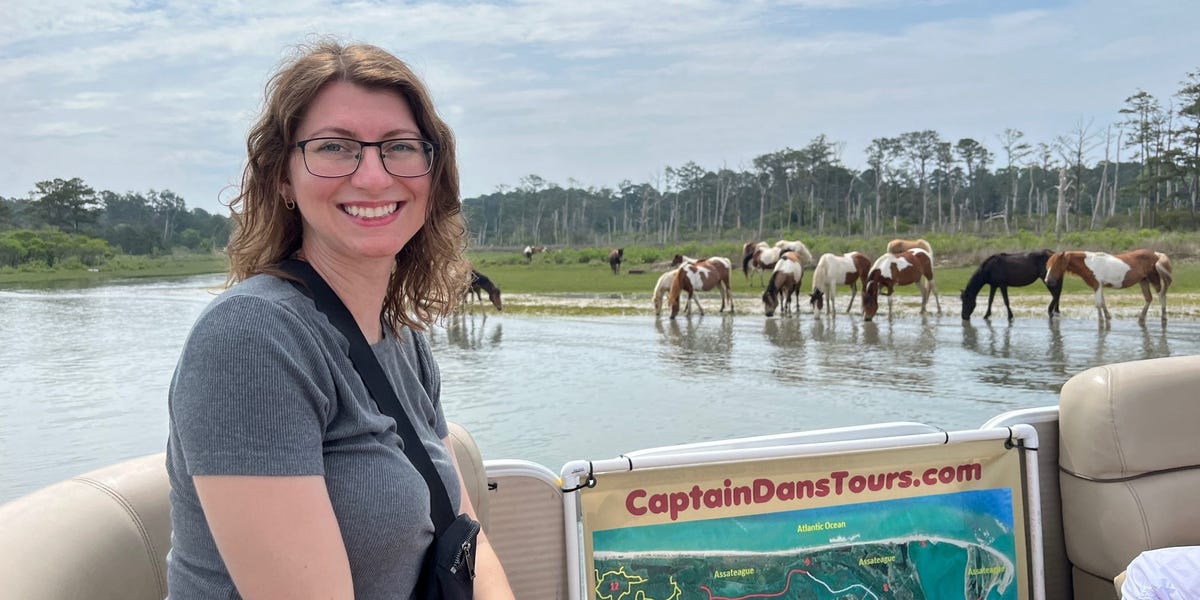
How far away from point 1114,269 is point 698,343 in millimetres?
7178

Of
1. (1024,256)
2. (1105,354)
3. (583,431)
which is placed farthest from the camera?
(1024,256)

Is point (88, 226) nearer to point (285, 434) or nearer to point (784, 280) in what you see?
point (784, 280)

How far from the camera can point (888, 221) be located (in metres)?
63.8

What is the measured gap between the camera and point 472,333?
1612 centimetres

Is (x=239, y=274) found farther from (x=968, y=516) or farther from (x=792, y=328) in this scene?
(x=792, y=328)

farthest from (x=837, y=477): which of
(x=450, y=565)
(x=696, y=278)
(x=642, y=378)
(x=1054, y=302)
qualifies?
(x=696, y=278)

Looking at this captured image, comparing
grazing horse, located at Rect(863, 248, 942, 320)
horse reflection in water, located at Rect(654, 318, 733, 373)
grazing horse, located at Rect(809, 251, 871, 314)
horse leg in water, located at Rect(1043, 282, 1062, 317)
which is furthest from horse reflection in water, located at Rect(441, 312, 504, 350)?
horse leg in water, located at Rect(1043, 282, 1062, 317)

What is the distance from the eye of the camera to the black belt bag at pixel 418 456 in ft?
4.01

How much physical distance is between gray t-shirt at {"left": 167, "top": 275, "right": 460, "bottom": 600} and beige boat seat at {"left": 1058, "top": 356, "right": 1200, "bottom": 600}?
187 cm

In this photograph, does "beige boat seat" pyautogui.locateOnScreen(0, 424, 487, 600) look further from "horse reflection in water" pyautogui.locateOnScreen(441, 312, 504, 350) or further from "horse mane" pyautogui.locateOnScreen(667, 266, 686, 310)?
"horse mane" pyautogui.locateOnScreen(667, 266, 686, 310)

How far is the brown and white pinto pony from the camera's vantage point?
15.1 metres

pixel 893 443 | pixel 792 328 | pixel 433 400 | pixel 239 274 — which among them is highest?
pixel 239 274

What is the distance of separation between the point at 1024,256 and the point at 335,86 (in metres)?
17.4

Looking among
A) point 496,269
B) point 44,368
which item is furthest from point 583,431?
point 496,269
